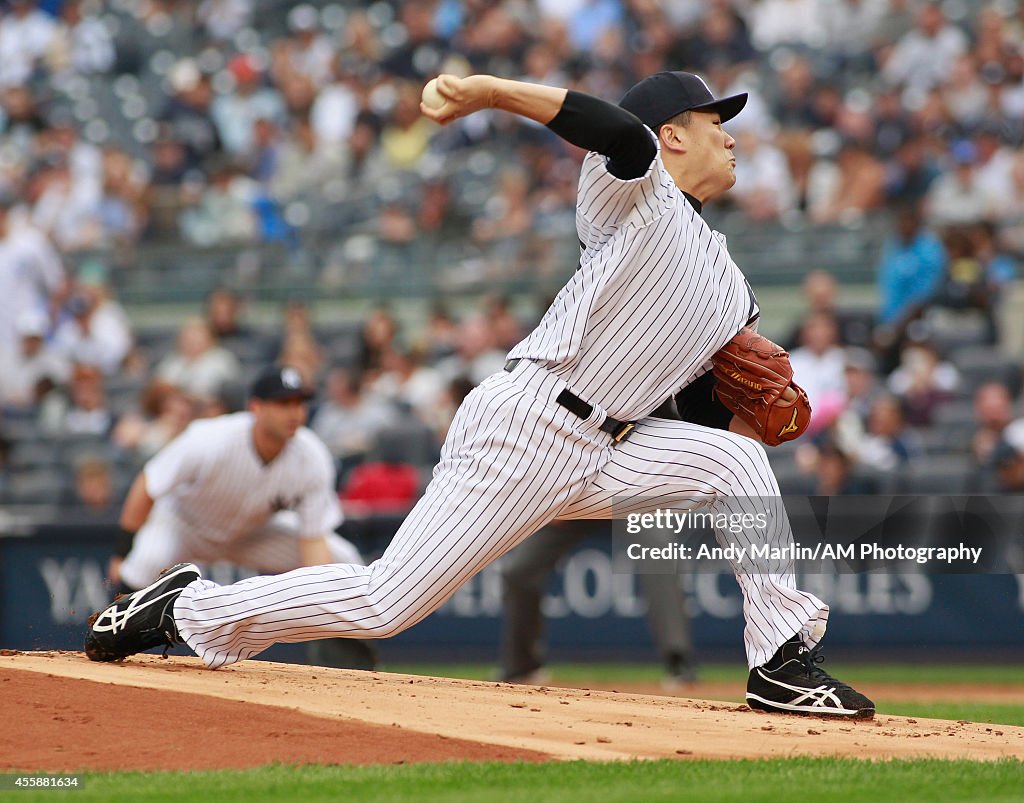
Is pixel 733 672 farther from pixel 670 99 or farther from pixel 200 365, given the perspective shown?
pixel 670 99

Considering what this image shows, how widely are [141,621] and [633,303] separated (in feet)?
6.03

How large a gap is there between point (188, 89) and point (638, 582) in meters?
8.47

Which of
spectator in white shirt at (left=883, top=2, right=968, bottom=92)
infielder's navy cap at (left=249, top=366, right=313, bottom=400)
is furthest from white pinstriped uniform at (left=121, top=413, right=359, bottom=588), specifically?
spectator in white shirt at (left=883, top=2, right=968, bottom=92)

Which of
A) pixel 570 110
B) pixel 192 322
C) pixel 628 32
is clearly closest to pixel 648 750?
pixel 570 110

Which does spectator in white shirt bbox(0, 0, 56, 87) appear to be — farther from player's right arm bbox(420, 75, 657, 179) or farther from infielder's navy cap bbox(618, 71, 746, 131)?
player's right arm bbox(420, 75, 657, 179)

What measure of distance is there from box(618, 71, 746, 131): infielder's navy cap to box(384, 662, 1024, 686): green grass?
465 cm

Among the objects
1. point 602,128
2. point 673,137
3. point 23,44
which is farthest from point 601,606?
point 23,44

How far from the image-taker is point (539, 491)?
4.64 m

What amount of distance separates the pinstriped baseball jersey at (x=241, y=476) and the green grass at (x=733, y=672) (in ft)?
6.08

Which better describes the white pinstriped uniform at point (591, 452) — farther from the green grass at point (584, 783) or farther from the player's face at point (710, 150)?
the green grass at point (584, 783)

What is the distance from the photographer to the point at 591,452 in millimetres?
4715

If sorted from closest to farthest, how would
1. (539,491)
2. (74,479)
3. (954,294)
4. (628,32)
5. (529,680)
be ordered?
1. (539,491)
2. (529,680)
3. (954,294)
4. (74,479)
5. (628,32)

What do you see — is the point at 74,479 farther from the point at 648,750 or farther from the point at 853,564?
the point at 648,750

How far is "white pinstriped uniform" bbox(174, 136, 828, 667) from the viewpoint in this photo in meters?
4.61
